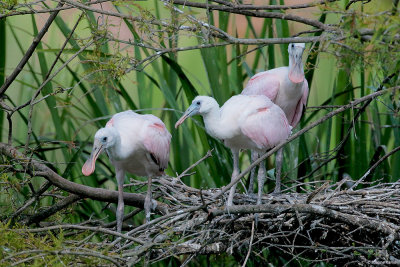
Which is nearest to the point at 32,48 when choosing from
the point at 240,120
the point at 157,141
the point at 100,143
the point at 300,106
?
the point at 100,143

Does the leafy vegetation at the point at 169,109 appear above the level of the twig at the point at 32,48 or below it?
below

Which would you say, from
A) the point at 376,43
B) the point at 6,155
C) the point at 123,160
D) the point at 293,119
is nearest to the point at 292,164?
the point at 293,119

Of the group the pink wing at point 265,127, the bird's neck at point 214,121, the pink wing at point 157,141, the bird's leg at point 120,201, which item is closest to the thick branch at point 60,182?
the bird's leg at point 120,201

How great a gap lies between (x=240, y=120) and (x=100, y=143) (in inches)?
29.1

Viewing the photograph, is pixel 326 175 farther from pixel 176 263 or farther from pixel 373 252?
pixel 373 252

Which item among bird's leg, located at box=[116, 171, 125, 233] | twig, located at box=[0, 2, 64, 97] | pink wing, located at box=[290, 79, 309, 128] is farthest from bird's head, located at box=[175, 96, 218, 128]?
pink wing, located at box=[290, 79, 309, 128]

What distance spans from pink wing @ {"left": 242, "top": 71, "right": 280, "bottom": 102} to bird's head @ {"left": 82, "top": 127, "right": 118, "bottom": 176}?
1.09m

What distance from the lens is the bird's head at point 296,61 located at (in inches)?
166

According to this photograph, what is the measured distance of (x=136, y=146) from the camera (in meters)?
3.98

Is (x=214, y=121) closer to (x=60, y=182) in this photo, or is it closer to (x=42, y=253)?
(x=60, y=182)

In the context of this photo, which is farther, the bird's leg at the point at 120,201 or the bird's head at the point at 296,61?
the bird's head at the point at 296,61

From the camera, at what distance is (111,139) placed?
375 centimetres

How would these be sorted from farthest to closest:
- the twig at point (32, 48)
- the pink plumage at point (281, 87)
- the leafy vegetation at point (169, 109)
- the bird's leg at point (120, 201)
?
the pink plumage at point (281, 87), the bird's leg at point (120, 201), the twig at point (32, 48), the leafy vegetation at point (169, 109)

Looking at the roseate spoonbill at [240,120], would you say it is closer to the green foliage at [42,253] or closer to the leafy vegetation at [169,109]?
the leafy vegetation at [169,109]
